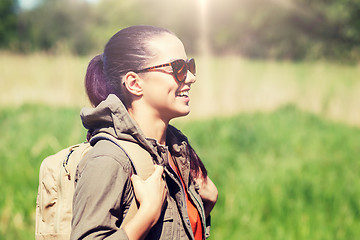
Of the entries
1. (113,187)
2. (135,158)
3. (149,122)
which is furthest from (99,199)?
(149,122)

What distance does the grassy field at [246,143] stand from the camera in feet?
13.6

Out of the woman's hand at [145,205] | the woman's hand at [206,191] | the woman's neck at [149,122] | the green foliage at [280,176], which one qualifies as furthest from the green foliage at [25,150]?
the woman's hand at [145,205]

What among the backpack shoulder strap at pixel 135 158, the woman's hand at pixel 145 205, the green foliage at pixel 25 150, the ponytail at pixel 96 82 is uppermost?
the ponytail at pixel 96 82

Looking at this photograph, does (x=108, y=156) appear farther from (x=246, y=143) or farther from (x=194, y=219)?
(x=246, y=143)

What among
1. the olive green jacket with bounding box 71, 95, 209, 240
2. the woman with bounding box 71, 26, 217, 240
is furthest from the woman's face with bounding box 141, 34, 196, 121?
the olive green jacket with bounding box 71, 95, 209, 240

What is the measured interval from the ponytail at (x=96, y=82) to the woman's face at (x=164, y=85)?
0.20 m

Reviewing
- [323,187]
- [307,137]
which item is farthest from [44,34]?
[323,187]

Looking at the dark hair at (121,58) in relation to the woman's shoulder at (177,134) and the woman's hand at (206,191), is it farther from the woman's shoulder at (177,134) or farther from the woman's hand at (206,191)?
the woman's hand at (206,191)

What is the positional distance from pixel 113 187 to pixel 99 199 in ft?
0.19

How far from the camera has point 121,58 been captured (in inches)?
57.8

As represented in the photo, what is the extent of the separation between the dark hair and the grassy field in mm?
194

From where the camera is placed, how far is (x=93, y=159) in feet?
4.17

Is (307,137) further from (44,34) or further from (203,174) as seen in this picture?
(44,34)

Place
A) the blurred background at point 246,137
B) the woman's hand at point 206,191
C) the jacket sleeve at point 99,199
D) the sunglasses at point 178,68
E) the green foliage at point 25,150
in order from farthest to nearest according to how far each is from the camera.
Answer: the blurred background at point 246,137 < the green foliage at point 25,150 < the woman's hand at point 206,191 < the sunglasses at point 178,68 < the jacket sleeve at point 99,199
